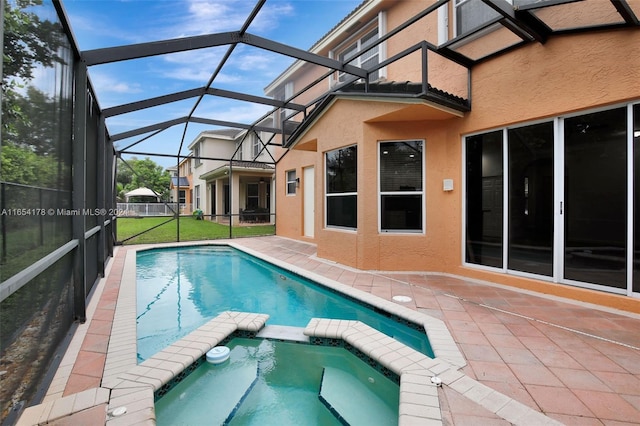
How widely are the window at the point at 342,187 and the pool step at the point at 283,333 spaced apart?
3.51 metres

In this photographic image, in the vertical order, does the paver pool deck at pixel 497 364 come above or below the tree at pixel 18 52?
below

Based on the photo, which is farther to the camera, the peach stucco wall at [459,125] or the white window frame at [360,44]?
the white window frame at [360,44]

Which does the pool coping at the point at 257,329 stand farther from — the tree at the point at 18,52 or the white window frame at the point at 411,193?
the white window frame at the point at 411,193

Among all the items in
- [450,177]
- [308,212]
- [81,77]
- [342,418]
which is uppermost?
[81,77]

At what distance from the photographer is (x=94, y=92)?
5.27 metres

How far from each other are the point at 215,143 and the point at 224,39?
57.2 feet

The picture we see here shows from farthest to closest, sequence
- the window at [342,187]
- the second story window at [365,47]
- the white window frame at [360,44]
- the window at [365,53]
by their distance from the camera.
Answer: the window at [365,53] → the second story window at [365,47] → the white window frame at [360,44] → the window at [342,187]

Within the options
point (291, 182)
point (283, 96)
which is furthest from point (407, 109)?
point (283, 96)

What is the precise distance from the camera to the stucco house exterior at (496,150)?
4105mm

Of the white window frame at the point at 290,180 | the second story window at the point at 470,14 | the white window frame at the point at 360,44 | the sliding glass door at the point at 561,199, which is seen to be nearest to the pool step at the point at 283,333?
the sliding glass door at the point at 561,199

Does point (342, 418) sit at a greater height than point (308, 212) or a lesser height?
lesser

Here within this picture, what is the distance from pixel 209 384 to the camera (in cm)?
295

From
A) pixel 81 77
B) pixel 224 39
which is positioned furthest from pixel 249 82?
pixel 81 77

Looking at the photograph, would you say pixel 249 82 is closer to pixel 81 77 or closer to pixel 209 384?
pixel 81 77
